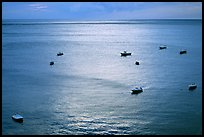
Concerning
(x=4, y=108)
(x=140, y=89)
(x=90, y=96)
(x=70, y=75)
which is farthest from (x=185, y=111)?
(x=70, y=75)

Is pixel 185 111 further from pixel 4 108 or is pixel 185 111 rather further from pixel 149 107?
pixel 4 108

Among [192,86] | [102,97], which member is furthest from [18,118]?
[192,86]

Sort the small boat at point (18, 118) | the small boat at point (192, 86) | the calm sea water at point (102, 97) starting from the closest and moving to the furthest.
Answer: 1. the calm sea water at point (102, 97)
2. the small boat at point (18, 118)
3. the small boat at point (192, 86)

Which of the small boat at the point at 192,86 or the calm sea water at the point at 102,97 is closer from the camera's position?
the calm sea water at the point at 102,97

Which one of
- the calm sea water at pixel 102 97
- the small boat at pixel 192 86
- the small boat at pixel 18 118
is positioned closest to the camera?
the calm sea water at pixel 102 97

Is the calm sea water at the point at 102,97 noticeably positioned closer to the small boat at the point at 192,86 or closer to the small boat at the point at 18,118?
the small boat at the point at 18,118

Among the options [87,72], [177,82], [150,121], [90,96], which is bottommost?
[150,121]

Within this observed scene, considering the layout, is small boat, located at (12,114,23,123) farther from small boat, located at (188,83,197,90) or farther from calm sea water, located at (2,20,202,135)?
small boat, located at (188,83,197,90)

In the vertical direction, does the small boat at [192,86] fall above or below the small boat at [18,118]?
above

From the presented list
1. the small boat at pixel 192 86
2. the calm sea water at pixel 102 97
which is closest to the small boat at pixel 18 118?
the calm sea water at pixel 102 97

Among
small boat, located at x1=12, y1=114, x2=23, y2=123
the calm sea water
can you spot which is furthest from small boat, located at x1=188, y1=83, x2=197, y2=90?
small boat, located at x1=12, y1=114, x2=23, y2=123

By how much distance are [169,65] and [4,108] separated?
27.0m

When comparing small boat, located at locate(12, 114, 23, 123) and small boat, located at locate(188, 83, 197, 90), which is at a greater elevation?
small boat, located at locate(188, 83, 197, 90)

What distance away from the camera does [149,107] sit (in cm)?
2591
